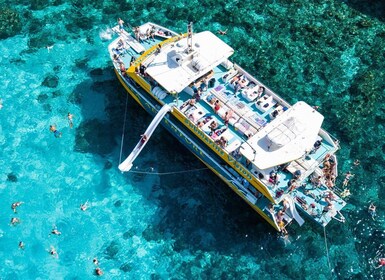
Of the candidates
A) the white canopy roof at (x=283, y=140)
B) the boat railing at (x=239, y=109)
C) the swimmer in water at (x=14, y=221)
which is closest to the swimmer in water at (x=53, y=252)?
the swimmer in water at (x=14, y=221)

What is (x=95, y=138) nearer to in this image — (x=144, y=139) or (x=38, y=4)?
(x=144, y=139)

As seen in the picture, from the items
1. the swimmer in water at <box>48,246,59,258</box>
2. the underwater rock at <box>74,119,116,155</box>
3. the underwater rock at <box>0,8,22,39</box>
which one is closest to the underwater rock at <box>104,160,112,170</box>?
the underwater rock at <box>74,119,116,155</box>

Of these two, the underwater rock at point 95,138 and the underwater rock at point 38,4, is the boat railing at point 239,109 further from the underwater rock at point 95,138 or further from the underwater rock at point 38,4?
the underwater rock at point 38,4

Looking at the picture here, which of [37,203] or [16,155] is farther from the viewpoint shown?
[16,155]

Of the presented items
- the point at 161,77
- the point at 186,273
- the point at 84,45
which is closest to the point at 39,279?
the point at 186,273

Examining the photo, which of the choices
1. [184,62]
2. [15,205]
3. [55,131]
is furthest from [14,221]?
[184,62]

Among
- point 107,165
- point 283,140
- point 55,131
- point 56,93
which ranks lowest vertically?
point 55,131

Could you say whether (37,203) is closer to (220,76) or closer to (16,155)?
(16,155)
